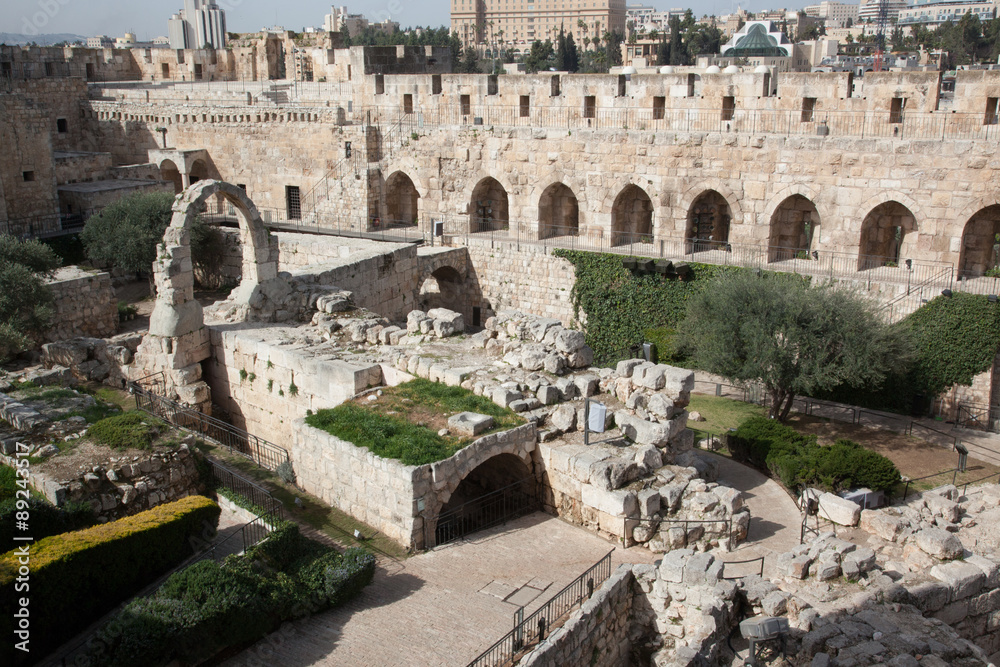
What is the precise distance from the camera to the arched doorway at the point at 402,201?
2808cm

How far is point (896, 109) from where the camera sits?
2091cm

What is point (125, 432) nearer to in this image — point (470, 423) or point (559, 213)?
point (470, 423)

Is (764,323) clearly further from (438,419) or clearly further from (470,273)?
(470,273)

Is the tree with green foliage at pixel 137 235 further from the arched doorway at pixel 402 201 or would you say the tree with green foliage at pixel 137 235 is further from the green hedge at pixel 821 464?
the green hedge at pixel 821 464

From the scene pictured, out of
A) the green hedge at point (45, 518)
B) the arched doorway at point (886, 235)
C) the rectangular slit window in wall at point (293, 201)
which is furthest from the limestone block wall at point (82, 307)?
the arched doorway at point (886, 235)

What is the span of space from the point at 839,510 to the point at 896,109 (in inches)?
482

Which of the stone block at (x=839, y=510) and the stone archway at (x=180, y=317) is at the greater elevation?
the stone archway at (x=180, y=317)

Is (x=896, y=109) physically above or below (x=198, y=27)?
below

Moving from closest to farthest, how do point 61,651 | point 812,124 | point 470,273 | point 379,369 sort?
point 61,651
point 379,369
point 812,124
point 470,273

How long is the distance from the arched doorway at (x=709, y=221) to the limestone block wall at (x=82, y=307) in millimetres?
14384

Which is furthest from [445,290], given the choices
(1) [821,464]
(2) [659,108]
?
(1) [821,464]

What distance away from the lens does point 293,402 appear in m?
14.8

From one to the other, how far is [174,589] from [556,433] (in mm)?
5677

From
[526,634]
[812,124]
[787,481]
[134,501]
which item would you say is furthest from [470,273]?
[526,634]
